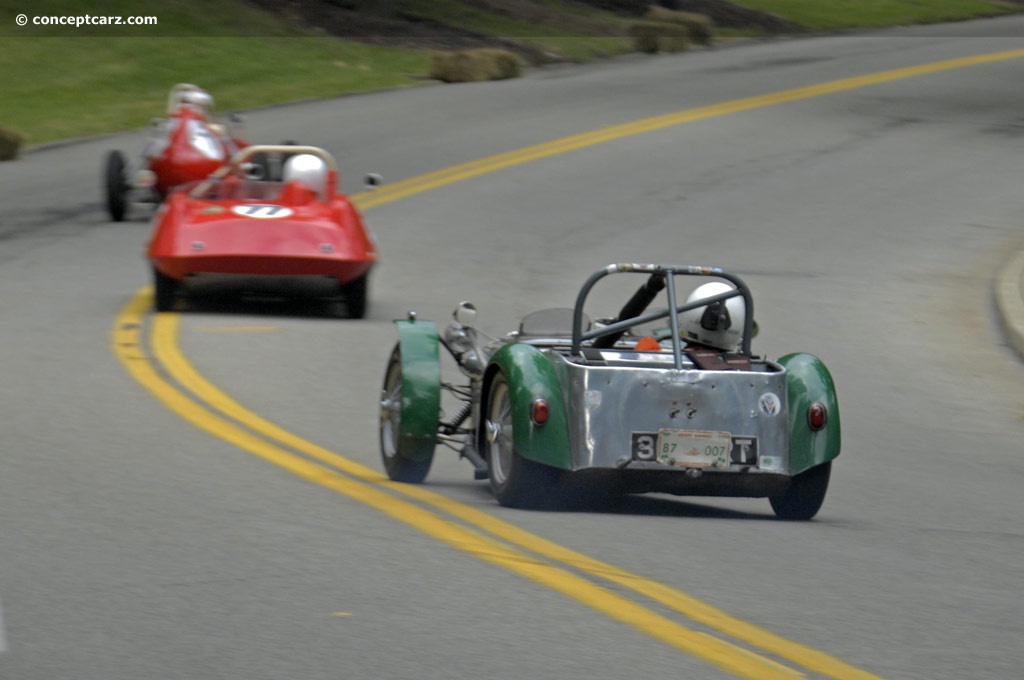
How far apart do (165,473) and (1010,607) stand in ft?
13.1

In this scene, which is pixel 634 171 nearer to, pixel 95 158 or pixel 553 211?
pixel 553 211

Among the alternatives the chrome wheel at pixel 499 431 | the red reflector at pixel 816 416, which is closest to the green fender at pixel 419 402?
the chrome wheel at pixel 499 431

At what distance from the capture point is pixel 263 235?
1447 cm

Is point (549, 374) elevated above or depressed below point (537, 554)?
above

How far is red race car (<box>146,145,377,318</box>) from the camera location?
1438cm

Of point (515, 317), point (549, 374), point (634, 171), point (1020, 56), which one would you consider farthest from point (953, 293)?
point (1020, 56)

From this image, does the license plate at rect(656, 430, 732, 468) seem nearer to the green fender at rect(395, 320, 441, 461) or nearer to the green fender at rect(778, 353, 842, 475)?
the green fender at rect(778, 353, 842, 475)

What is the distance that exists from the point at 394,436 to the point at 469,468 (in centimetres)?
84

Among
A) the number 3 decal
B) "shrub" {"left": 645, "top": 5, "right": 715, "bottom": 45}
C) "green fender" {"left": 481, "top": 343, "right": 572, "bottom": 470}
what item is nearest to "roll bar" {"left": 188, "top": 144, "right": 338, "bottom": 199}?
"green fender" {"left": 481, "top": 343, "right": 572, "bottom": 470}

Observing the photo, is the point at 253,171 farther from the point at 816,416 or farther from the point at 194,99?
the point at 816,416

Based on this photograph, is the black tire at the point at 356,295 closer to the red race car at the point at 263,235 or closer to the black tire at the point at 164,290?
the red race car at the point at 263,235

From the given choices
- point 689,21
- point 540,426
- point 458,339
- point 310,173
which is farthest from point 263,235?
point 689,21

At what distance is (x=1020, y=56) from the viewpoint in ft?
137

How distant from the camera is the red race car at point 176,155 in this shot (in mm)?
20141
